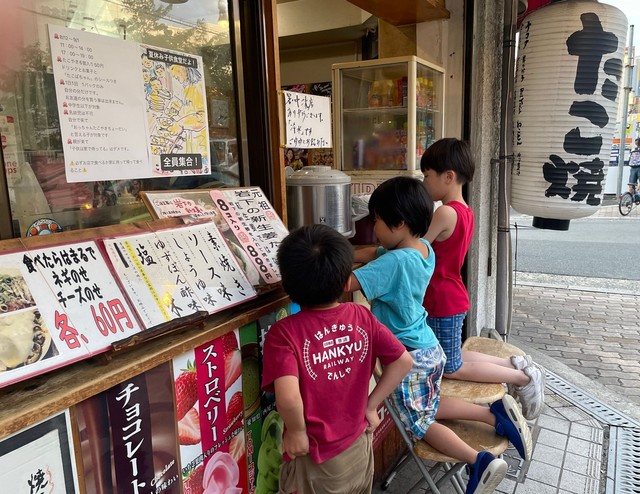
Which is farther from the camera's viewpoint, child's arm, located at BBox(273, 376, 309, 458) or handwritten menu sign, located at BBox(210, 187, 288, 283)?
handwritten menu sign, located at BBox(210, 187, 288, 283)

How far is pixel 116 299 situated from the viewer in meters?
1.55

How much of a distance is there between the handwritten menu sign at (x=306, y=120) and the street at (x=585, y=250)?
15.8ft

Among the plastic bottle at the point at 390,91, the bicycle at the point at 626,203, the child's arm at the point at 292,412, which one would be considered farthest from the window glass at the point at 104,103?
the bicycle at the point at 626,203

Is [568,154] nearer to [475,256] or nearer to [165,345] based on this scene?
[475,256]

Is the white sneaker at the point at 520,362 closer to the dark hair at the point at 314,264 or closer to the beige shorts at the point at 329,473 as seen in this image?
the beige shorts at the point at 329,473

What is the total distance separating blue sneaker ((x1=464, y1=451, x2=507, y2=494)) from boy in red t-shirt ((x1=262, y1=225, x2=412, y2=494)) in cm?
60

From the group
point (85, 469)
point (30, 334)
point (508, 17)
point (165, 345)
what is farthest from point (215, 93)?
point (508, 17)

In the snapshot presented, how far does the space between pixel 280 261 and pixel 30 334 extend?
0.75m

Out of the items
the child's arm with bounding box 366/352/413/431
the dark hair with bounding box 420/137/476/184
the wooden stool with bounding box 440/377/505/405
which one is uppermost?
the dark hair with bounding box 420/137/476/184

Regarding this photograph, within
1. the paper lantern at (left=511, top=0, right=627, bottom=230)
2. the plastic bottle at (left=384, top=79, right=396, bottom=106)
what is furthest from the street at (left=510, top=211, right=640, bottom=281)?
the plastic bottle at (left=384, top=79, right=396, bottom=106)

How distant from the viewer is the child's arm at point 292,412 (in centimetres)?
159

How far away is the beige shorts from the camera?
1769 millimetres

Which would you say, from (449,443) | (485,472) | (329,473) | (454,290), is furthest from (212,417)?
(454,290)

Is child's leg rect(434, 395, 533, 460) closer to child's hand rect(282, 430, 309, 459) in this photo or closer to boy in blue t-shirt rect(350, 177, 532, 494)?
boy in blue t-shirt rect(350, 177, 532, 494)
